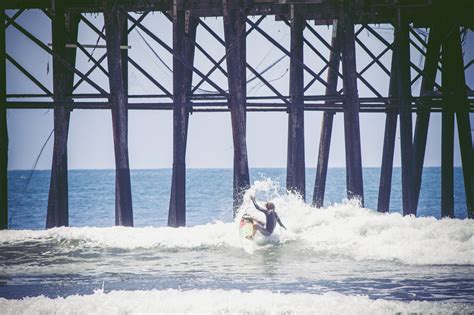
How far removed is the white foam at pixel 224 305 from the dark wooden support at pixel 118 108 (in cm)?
522

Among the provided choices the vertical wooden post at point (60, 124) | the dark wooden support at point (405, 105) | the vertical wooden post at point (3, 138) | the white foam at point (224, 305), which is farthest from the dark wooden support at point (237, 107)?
the white foam at point (224, 305)

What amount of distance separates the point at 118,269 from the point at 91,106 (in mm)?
3972

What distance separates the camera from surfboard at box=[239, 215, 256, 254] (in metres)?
13.5

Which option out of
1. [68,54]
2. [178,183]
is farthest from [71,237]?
[68,54]

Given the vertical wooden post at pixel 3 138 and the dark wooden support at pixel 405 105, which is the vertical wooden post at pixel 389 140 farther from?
the vertical wooden post at pixel 3 138

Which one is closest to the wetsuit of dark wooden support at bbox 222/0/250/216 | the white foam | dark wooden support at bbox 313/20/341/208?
dark wooden support at bbox 222/0/250/216

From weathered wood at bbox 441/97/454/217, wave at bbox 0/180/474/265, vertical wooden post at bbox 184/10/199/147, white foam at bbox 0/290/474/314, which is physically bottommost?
white foam at bbox 0/290/474/314

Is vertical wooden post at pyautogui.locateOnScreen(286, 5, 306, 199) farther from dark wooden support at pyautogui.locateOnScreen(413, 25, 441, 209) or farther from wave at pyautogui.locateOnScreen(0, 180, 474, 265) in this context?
dark wooden support at pyautogui.locateOnScreen(413, 25, 441, 209)

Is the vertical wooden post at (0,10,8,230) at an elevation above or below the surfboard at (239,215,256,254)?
above

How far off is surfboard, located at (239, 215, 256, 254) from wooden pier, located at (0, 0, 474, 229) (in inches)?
18.9

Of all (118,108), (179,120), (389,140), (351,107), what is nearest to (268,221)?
(179,120)

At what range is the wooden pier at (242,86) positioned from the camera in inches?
538

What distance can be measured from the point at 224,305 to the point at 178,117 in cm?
675

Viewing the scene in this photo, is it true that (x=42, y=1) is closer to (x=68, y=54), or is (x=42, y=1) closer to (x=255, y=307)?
(x=68, y=54)
